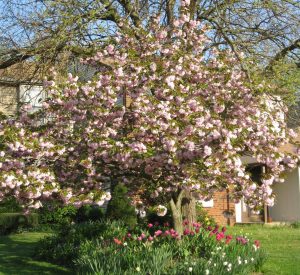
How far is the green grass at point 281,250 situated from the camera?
8951 mm

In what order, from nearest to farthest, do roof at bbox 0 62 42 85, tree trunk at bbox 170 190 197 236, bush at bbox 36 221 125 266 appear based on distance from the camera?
tree trunk at bbox 170 190 197 236 → bush at bbox 36 221 125 266 → roof at bbox 0 62 42 85

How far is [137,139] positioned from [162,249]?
67.2 inches

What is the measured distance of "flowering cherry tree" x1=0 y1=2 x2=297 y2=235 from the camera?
719cm

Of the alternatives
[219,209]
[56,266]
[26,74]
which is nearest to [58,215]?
Answer: [219,209]

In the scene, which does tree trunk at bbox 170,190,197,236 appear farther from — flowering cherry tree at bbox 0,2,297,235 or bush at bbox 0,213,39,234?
bush at bbox 0,213,39,234

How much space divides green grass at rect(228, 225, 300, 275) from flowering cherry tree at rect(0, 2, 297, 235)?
1634 mm

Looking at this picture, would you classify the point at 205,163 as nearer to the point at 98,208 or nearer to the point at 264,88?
the point at 264,88

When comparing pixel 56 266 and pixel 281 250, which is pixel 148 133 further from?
pixel 281 250

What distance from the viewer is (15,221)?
16.8 metres

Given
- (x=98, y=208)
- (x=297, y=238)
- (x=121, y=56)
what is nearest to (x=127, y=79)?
(x=121, y=56)

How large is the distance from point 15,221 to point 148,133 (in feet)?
34.7

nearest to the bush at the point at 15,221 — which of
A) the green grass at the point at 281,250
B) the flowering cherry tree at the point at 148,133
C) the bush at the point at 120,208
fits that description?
the bush at the point at 120,208

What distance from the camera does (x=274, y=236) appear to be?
47.9ft

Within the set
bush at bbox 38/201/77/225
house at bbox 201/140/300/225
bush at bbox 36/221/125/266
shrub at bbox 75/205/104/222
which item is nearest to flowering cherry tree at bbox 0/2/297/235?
bush at bbox 36/221/125/266
